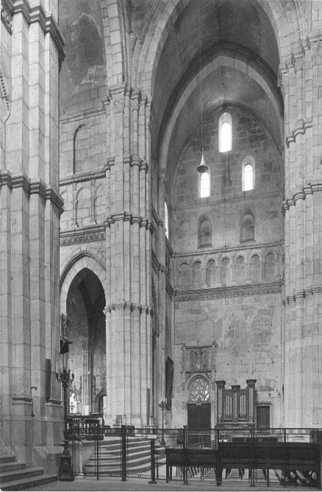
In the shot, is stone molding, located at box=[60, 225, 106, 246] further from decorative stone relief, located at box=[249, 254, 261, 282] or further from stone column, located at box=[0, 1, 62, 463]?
stone column, located at box=[0, 1, 62, 463]

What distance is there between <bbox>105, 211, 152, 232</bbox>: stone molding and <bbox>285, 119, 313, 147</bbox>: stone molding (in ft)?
26.6

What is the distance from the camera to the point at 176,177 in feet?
139

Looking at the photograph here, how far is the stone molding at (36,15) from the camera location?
15445mm

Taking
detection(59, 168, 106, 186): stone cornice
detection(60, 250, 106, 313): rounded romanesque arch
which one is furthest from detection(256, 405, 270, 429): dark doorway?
detection(59, 168, 106, 186): stone cornice

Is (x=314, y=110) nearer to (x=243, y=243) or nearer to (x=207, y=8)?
(x=207, y=8)

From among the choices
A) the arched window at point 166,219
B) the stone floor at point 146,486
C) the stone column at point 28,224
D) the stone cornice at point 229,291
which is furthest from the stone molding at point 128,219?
the stone floor at point 146,486

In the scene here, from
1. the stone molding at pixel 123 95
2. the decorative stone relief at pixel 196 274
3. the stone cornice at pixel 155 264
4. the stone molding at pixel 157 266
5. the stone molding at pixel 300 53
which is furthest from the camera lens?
the decorative stone relief at pixel 196 274

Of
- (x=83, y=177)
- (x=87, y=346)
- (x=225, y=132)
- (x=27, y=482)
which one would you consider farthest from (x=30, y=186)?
(x=225, y=132)

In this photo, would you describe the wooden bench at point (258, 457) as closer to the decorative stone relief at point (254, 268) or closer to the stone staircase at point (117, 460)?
the stone staircase at point (117, 460)

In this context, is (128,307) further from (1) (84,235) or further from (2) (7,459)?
(2) (7,459)

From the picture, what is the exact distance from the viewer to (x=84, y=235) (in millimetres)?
31812

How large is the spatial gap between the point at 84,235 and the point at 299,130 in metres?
12.6

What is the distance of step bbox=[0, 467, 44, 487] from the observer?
1213cm

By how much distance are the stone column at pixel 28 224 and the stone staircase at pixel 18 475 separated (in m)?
0.43
